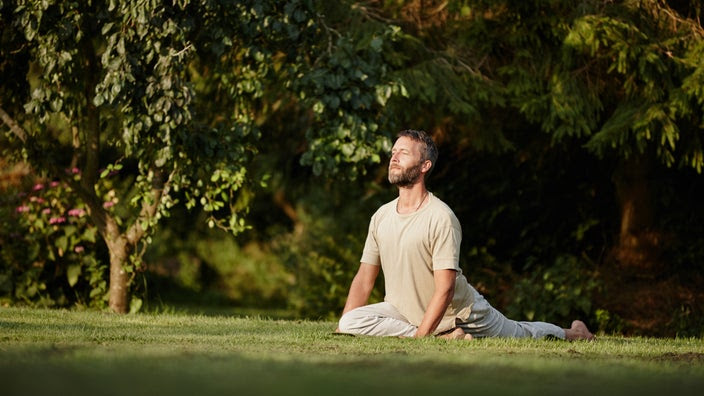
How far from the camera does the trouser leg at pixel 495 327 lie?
6.99 metres

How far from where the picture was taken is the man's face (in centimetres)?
685

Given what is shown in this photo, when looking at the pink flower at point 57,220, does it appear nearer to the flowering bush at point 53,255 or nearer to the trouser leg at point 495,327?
the flowering bush at point 53,255

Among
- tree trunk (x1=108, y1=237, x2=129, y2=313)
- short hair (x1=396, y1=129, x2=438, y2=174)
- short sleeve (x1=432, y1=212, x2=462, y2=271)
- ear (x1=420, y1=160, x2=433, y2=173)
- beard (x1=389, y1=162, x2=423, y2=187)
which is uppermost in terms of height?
short hair (x1=396, y1=129, x2=438, y2=174)

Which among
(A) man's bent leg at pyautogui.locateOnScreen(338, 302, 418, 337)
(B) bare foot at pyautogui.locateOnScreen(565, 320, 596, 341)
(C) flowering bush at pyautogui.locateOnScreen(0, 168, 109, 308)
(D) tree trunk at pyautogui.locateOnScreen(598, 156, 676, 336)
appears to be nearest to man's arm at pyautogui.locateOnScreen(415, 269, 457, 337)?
(A) man's bent leg at pyautogui.locateOnScreen(338, 302, 418, 337)

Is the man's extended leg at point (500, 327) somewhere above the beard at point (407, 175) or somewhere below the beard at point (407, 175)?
below

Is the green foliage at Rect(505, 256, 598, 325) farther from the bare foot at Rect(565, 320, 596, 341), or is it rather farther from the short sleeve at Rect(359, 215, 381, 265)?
the short sleeve at Rect(359, 215, 381, 265)

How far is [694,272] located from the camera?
1306 cm

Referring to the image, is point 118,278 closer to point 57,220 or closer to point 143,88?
point 57,220

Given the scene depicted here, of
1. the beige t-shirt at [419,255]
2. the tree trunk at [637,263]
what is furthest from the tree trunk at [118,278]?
the tree trunk at [637,263]

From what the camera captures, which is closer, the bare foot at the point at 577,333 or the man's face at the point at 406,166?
the man's face at the point at 406,166

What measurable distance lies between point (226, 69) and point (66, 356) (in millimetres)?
5397

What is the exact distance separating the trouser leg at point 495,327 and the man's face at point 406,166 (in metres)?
0.96

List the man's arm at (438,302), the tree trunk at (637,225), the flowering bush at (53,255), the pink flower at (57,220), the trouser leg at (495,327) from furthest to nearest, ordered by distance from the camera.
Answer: the tree trunk at (637,225) → the flowering bush at (53,255) → the pink flower at (57,220) → the trouser leg at (495,327) → the man's arm at (438,302)

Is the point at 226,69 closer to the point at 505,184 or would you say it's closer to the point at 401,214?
the point at 401,214
